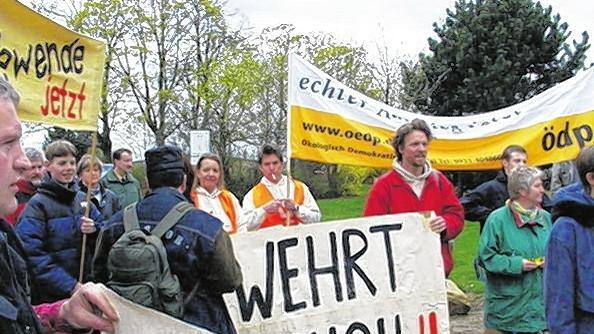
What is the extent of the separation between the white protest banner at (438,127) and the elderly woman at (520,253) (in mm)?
1683

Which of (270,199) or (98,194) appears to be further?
(98,194)

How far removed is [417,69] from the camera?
1174 inches

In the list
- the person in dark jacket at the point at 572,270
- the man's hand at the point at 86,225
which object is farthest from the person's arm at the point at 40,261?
the person in dark jacket at the point at 572,270

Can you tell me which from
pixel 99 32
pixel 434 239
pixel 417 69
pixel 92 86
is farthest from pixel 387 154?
pixel 99 32

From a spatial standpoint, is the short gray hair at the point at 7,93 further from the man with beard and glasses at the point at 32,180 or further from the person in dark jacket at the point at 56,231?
the man with beard and glasses at the point at 32,180

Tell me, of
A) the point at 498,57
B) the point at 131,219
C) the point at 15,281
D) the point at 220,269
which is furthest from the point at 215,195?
the point at 498,57

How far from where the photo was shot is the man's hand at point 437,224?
19.3ft

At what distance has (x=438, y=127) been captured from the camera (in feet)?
25.5

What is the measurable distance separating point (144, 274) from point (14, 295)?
1525 millimetres

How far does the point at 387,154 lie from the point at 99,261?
348 cm

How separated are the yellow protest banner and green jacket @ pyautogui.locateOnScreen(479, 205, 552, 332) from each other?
282 cm

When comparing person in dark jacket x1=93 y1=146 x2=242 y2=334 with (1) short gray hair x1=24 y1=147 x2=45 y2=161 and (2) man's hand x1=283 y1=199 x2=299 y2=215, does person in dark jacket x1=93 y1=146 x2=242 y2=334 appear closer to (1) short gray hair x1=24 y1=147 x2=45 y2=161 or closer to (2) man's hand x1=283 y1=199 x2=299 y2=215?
(1) short gray hair x1=24 y1=147 x2=45 y2=161

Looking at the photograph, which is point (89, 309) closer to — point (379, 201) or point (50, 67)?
point (50, 67)

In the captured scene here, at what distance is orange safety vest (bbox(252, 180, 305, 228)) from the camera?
7.08 m
